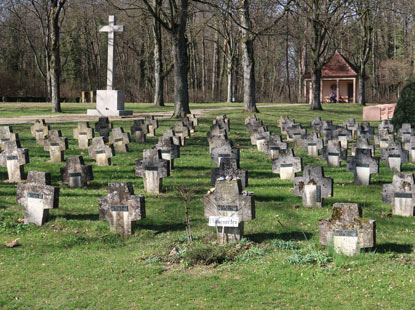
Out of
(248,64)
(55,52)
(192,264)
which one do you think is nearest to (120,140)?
(192,264)

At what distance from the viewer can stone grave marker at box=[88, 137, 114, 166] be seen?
43.1ft

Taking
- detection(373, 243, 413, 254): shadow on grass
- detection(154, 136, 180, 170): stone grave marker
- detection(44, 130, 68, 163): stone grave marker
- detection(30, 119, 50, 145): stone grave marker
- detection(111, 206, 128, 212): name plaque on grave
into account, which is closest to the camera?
detection(373, 243, 413, 254): shadow on grass

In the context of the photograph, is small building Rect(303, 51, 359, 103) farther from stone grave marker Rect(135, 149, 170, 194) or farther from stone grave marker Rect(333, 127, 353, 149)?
stone grave marker Rect(135, 149, 170, 194)

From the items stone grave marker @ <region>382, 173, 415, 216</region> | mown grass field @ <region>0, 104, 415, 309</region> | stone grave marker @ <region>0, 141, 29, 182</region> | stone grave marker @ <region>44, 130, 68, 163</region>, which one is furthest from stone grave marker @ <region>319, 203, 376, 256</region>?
stone grave marker @ <region>44, 130, 68, 163</region>

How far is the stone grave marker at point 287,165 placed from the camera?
37.2ft

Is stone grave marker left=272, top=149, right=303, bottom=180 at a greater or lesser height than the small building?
lesser

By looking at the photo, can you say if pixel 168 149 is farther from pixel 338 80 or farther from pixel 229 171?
pixel 338 80

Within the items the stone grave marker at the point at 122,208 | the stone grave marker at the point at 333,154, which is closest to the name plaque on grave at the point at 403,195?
the stone grave marker at the point at 122,208

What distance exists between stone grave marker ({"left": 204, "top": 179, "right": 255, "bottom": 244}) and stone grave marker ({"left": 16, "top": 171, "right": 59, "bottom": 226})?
2445 millimetres

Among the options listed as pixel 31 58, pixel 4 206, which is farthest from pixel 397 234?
pixel 31 58

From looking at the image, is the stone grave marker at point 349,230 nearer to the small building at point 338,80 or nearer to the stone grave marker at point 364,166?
the stone grave marker at point 364,166

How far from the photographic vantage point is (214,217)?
747cm

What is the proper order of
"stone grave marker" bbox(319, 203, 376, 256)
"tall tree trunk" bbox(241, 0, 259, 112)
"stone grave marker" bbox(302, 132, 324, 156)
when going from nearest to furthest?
"stone grave marker" bbox(319, 203, 376, 256)
"stone grave marker" bbox(302, 132, 324, 156)
"tall tree trunk" bbox(241, 0, 259, 112)

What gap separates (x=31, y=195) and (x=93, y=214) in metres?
1.03
